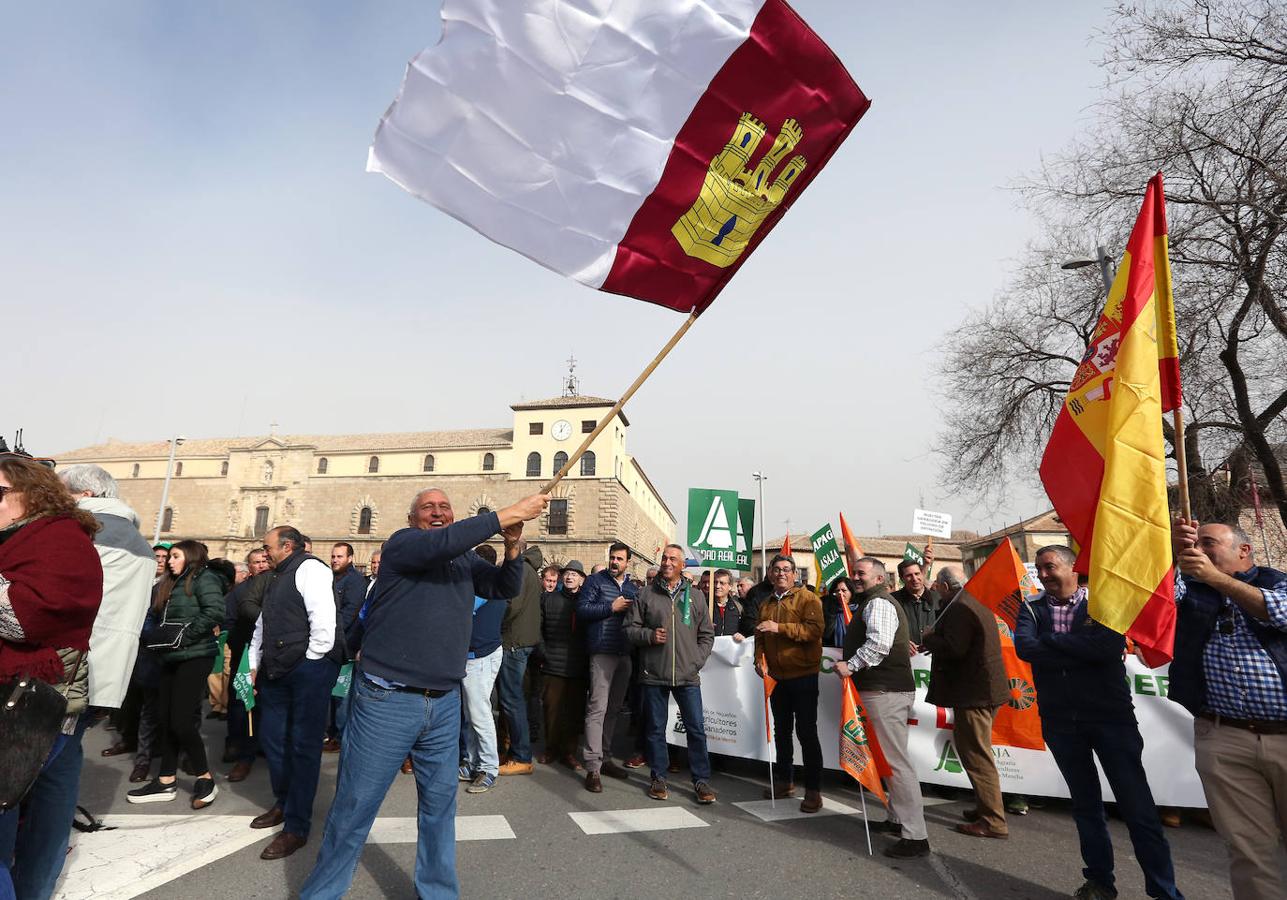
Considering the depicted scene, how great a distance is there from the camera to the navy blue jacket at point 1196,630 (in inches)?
132

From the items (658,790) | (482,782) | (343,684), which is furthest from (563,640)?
(343,684)

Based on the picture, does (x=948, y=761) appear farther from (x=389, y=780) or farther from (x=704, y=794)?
(x=389, y=780)

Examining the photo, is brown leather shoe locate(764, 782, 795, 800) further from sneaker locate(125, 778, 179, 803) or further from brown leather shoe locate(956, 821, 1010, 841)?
sneaker locate(125, 778, 179, 803)

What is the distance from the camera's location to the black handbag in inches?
105

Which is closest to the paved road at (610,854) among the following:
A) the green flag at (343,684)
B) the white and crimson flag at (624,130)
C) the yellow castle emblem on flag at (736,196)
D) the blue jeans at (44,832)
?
the blue jeans at (44,832)

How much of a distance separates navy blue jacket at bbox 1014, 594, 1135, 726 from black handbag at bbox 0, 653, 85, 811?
16.0 feet

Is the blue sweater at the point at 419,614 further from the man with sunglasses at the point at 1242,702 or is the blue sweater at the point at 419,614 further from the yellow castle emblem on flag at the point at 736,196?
the man with sunglasses at the point at 1242,702

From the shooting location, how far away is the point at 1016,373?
19.6 meters

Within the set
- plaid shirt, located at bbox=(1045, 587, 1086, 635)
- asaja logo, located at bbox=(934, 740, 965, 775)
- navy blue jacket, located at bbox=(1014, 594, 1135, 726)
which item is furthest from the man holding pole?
plaid shirt, located at bbox=(1045, 587, 1086, 635)

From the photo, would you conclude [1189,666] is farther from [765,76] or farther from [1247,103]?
[1247,103]

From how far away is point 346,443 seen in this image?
201 ft

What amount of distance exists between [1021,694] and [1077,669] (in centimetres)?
240

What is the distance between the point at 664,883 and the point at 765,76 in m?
4.27

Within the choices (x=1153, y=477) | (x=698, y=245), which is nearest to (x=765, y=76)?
(x=698, y=245)
